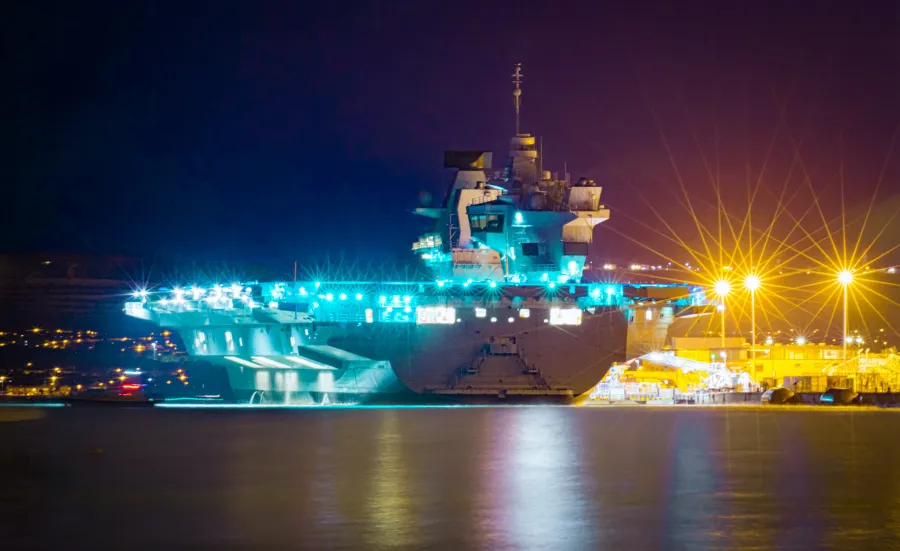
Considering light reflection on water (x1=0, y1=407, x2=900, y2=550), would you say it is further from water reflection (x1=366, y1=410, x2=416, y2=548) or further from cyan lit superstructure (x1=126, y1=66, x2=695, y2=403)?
cyan lit superstructure (x1=126, y1=66, x2=695, y2=403)

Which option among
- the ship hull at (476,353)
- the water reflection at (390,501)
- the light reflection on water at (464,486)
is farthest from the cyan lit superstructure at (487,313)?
the water reflection at (390,501)

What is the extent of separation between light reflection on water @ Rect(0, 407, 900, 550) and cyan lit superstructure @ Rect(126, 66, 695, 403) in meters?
11.1

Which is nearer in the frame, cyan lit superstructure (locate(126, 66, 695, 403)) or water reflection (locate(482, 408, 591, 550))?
water reflection (locate(482, 408, 591, 550))

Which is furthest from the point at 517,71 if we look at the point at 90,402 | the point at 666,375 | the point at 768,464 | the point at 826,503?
the point at 826,503

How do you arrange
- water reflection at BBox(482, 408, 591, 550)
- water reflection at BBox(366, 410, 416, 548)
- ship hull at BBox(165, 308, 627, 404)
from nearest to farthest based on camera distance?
water reflection at BBox(366, 410, 416, 548) → water reflection at BBox(482, 408, 591, 550) → ship hull at BBox(165, 308, 627, 404)

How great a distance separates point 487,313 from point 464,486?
88.1 feet

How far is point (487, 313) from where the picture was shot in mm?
45219

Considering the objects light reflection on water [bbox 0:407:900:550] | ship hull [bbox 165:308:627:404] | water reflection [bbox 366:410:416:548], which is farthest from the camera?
ship hull [bbox 165:308:627:404]

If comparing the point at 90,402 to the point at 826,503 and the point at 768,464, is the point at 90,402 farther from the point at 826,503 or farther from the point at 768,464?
the point at 826,503

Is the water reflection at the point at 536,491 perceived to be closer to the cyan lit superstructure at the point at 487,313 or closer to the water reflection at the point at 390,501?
the water reflection at the point at 390,501

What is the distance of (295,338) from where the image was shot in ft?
157

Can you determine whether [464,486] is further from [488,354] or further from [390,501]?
[488,354]

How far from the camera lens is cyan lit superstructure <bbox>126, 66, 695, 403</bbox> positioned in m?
45.2

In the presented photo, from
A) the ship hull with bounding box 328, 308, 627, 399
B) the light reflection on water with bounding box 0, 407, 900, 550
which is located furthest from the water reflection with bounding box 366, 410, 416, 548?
the ship hull with bounding box 328, 308, 627, 399
